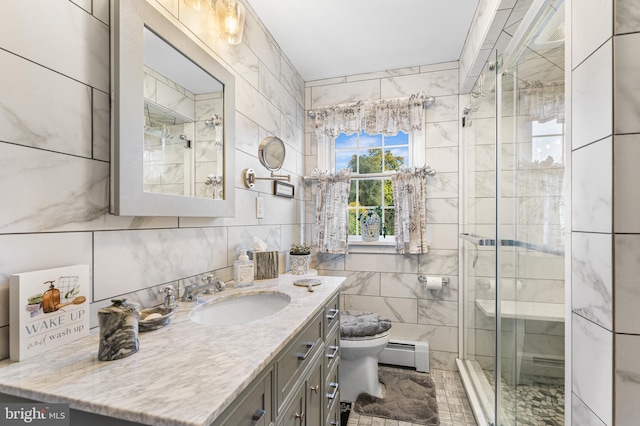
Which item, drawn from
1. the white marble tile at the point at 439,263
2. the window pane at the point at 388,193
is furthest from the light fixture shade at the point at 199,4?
the white marble tile at the point at 439,263

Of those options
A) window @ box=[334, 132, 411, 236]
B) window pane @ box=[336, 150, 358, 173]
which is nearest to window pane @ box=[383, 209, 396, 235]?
window @ box=[334, 132, 411, 236]

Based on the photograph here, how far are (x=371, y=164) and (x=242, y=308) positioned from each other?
1.80 metres

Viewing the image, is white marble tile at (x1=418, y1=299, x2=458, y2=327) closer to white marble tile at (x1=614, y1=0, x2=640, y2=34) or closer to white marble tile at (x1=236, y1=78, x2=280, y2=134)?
white marble tile at (x1=236, y1=78, x2=280, y2=134)

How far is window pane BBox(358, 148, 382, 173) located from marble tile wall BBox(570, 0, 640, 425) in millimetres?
1919

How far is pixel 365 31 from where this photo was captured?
7.01 ft

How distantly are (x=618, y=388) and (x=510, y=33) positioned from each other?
1.73 meters

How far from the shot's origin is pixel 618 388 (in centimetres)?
70

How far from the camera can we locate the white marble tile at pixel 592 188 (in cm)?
72

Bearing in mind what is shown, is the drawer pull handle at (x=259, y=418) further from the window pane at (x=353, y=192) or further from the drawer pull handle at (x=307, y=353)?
the window pane at (x=353, y=192)

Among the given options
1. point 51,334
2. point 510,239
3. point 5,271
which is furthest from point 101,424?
point 510,239

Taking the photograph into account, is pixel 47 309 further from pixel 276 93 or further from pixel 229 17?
pixel 276 93

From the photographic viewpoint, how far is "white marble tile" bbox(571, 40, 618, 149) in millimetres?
713

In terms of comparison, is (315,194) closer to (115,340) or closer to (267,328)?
(267,328)

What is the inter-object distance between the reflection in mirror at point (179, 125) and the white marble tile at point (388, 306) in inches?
65.7
